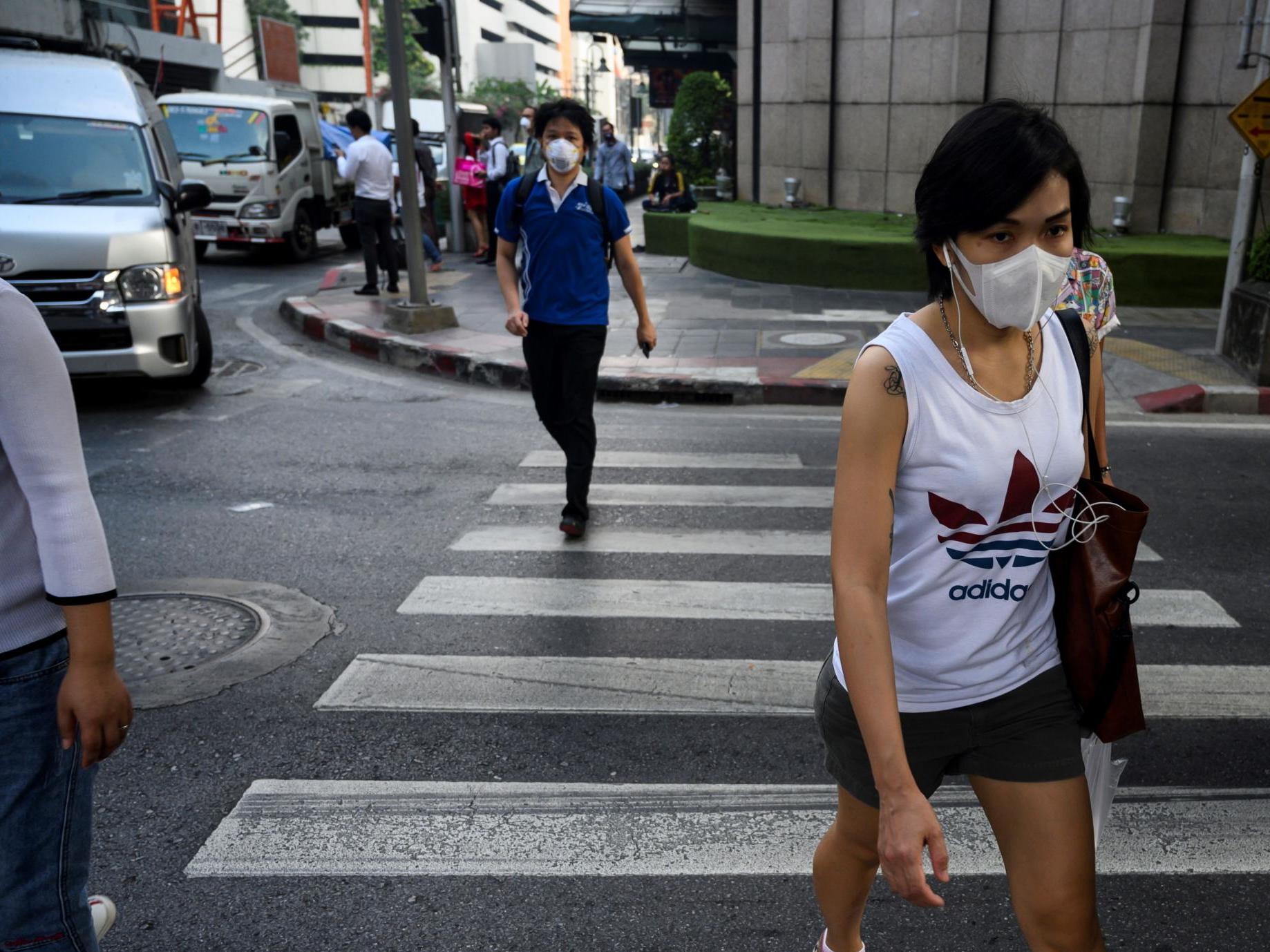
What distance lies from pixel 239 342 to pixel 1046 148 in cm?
1124

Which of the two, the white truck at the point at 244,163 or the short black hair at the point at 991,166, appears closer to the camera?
the short black hair at the point at 991,166

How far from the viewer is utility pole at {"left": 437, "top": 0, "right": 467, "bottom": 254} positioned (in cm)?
1519

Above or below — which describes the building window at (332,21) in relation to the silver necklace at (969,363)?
above

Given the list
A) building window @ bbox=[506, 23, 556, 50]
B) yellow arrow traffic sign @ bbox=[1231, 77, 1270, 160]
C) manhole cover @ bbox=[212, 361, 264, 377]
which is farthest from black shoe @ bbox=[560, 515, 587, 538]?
building window @ bbox=[506, 23, 556, 50]

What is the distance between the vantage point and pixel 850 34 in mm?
19031

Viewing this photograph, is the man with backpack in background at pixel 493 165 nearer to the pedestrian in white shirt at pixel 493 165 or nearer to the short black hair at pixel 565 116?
the pedestrian in white shirt at pixel 493 165

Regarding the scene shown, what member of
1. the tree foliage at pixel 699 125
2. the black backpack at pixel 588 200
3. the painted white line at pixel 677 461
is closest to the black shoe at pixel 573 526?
the black backpack at pixel 588 200

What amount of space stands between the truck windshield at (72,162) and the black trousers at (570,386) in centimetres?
455

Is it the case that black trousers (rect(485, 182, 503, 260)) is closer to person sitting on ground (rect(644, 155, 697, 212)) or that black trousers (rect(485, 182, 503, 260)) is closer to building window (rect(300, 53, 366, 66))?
person sitting on ground (rect(644, 155, 697, 212))

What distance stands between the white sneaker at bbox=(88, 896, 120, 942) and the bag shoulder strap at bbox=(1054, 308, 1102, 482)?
2.37 m

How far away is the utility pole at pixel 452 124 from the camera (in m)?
15.2

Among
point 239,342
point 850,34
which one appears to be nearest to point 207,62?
point 850,34

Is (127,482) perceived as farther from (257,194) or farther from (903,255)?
(257,194)

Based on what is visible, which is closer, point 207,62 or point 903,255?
point 903,255
